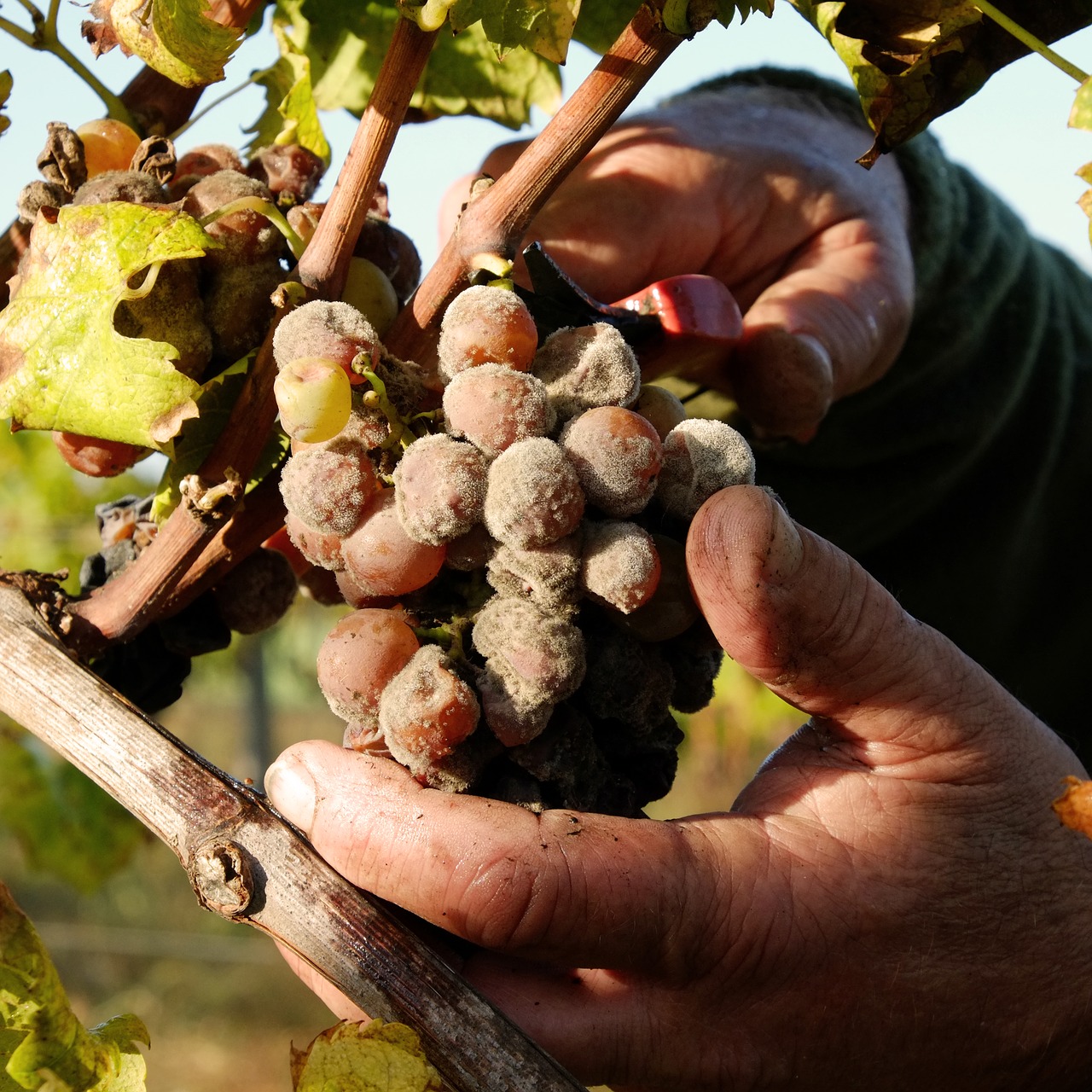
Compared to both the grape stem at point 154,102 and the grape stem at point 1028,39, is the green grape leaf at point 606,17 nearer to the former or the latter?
the grape stem at point 154,102

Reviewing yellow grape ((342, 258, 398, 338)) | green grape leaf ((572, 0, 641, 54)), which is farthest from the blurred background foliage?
green grape leaf ((572, 0, 641, 54))

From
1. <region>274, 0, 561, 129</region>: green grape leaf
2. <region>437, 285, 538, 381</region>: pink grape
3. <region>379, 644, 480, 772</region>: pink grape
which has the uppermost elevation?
<region>274, 0, 561, 129</region>: green grape leaf

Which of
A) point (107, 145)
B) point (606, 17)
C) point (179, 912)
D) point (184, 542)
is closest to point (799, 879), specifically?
point (184, 542)

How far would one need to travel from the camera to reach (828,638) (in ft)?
3.95

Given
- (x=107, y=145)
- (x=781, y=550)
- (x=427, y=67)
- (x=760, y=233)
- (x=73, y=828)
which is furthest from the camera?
(x=73, y=828)

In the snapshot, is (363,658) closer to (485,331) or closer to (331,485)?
(331,485)

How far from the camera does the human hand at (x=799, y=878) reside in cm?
113

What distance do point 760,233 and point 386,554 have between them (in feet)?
4.98

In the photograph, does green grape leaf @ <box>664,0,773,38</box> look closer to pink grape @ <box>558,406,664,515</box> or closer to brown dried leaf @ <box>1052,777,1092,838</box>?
pink grape @ <box>558,406,664,515</box>

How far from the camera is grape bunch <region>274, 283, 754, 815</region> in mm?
1053

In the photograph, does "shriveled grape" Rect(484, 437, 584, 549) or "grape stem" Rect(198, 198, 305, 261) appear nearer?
"shriveled grape" Rect(484, 437, 584, 549)

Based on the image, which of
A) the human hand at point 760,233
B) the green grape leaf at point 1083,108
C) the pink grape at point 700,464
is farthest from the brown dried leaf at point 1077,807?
the human hand at point 760,233

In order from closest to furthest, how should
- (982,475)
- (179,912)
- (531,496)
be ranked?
(531,496) < (982,475) < (179,912)

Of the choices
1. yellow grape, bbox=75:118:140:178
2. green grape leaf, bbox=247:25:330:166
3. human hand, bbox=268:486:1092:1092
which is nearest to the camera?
human hand, bbox=268:486:1092:1092
